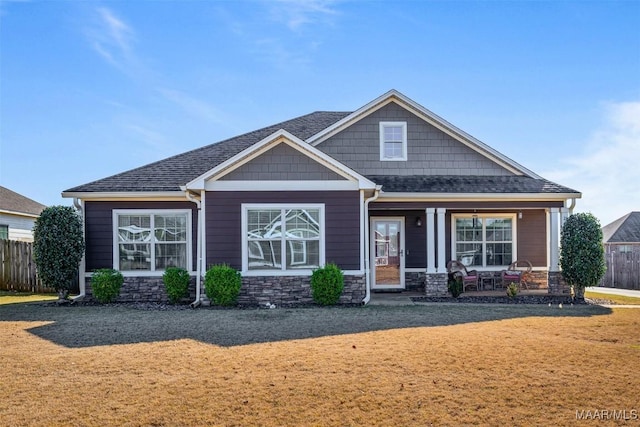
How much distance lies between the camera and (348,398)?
15.0 feet

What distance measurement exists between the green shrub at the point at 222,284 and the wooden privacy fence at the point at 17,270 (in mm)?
8305

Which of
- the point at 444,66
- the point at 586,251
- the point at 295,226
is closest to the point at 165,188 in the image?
the point at 295,226

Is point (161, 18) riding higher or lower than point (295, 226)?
higher

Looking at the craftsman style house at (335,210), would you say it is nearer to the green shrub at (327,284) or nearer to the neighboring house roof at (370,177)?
the neighboring house roof at (370,177)

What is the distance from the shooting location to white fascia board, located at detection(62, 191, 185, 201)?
1204 cm

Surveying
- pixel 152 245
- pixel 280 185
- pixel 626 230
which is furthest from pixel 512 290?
pixel 626 230

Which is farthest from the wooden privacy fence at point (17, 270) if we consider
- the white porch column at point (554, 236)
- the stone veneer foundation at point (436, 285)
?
the white porch column at point (554, 236)

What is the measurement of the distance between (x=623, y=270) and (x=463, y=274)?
8.77 meters

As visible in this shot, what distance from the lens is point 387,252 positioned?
14328mm

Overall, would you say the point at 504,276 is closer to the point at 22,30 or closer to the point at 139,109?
the point at 139,109

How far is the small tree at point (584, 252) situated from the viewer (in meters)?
12.0

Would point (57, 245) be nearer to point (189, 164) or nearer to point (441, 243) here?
point (189, 164)

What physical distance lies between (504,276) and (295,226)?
6.64 m

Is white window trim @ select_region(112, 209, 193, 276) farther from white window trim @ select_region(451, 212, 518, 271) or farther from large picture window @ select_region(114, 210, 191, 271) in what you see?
white window trim @ select_region(451, 212, 518, 271)
